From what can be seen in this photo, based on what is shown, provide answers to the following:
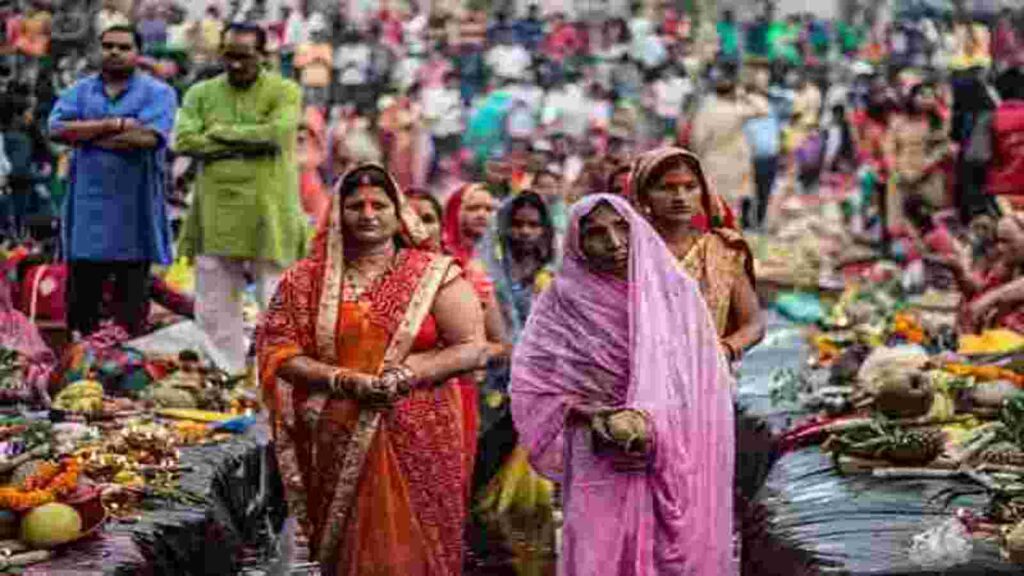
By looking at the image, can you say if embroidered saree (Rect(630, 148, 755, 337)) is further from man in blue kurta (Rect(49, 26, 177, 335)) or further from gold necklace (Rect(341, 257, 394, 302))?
man in blue kurta (Rect(49, 26, 177, 335))

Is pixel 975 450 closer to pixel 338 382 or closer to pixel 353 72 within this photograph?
pixel 338 382

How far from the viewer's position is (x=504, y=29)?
40625mm

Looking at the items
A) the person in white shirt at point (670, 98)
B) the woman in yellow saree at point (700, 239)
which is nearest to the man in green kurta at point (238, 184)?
the woman in yellow saree at point (700, 239)

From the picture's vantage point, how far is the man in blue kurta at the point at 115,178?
583 inches

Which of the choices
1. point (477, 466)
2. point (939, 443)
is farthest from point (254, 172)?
point (939, 443)

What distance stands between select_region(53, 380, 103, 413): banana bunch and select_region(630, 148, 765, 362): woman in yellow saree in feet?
8.94

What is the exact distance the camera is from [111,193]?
15.1 metres

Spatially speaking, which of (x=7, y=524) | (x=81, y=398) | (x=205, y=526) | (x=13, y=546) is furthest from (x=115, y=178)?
(x=13, y=546)

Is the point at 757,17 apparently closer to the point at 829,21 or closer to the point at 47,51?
the point at 829,21

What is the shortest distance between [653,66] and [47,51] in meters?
16.7

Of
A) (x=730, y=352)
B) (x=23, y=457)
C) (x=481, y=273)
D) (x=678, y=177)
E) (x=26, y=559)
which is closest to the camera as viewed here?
(x=26, y=559)

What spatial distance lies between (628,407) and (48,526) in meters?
1.74

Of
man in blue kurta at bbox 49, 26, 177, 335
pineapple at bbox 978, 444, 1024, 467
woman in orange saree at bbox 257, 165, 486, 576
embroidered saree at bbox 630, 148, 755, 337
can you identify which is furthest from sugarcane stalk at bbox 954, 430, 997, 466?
man in blue kurta at bbox 49, 26, 177, 335

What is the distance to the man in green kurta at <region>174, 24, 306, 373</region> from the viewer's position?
50.1ft
